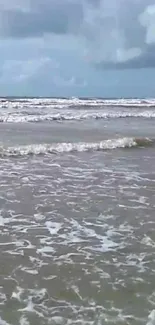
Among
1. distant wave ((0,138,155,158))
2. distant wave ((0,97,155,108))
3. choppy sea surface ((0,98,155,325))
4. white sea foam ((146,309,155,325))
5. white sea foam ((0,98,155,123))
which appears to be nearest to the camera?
white sea foam ((146,309,155,325))

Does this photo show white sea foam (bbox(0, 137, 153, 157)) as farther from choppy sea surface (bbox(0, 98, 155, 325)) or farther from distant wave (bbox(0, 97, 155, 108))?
distant wave (bbox(0, 97, 155, 108))

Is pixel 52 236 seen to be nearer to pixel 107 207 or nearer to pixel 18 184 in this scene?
pixel 107 207

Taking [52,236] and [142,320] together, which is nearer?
[142,320]

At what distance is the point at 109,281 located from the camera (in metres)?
5.17

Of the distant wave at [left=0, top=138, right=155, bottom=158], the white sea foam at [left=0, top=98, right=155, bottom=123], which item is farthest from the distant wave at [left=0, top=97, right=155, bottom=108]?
the distant wave at [left=0, top=138, right=155, bottom=158]

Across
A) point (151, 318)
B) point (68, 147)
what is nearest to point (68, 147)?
point (68, 147)

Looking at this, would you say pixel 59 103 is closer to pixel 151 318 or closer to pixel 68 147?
pixel 68 147

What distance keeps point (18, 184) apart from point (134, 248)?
4.68 meters

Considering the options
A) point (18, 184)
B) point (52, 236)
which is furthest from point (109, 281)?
point (18, 184)

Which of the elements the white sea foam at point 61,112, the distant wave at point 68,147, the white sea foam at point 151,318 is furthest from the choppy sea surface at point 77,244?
the white sea foam at point 61,112

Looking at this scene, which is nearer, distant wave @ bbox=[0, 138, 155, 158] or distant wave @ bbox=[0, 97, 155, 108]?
distant wave @ bbox=[0, 138, 155, 158]

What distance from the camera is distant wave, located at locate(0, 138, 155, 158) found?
16.0 meters

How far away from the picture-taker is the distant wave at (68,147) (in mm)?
15969

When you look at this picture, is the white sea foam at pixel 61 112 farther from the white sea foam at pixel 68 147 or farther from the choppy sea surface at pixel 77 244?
the choppy sea surface at pixel 77 244
